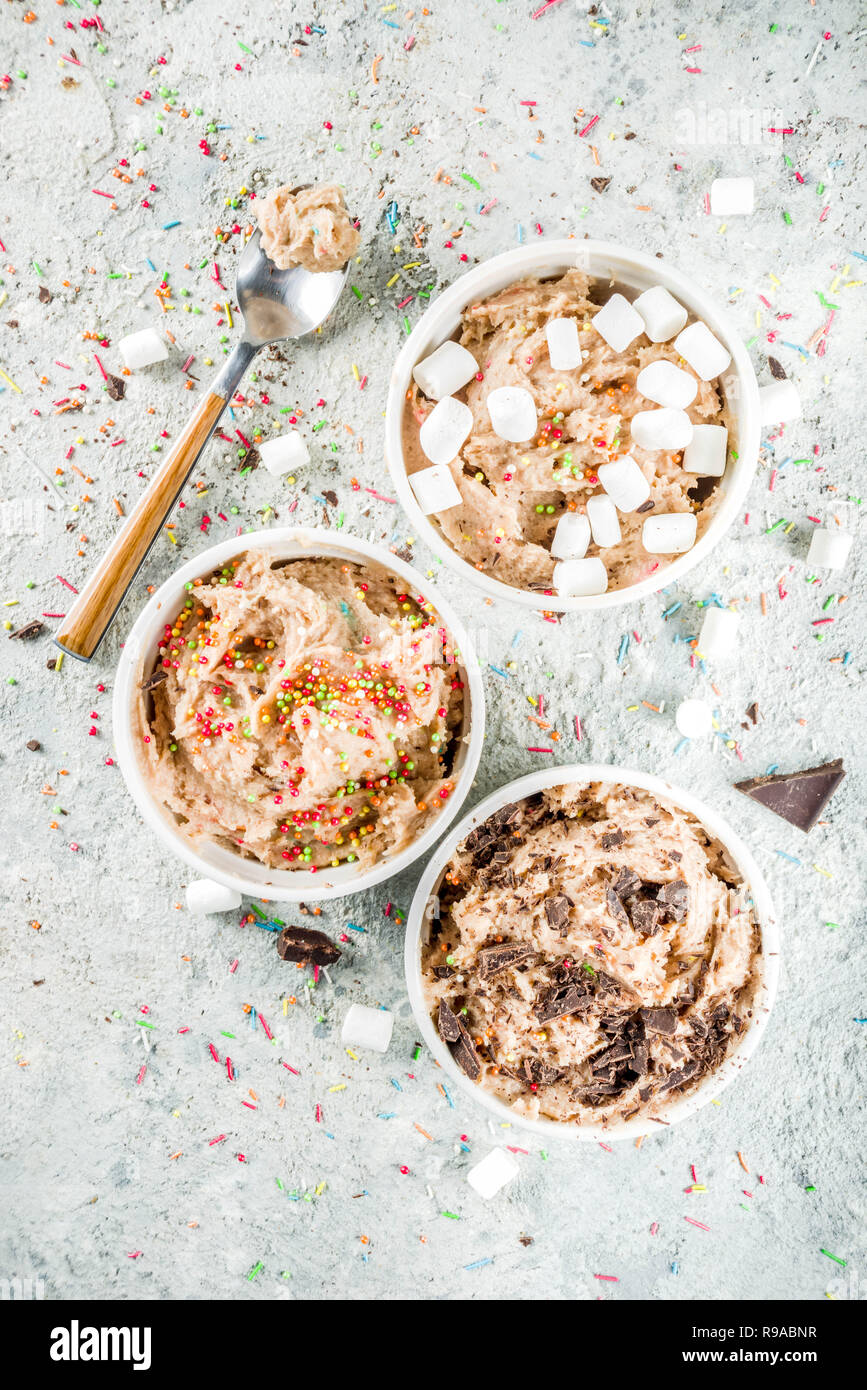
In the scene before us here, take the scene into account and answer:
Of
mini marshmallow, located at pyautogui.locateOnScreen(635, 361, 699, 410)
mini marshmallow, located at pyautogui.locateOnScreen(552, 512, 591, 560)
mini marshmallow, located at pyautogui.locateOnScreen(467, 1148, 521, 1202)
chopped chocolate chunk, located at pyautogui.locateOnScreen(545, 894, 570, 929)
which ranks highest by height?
mini marshmallow, located at pyautogui.locateOnScreen(635, 361, 699, 410)

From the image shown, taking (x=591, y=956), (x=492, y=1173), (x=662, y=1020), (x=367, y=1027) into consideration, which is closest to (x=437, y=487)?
(x=591, y=956)

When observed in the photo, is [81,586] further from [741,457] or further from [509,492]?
[741,457]

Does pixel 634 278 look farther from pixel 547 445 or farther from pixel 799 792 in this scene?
pixel 799 792

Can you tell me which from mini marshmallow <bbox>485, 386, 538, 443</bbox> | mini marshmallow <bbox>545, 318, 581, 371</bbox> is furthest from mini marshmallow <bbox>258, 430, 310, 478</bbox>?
mini marshmallow <bbox>545, 318, 581, 371</bbox>

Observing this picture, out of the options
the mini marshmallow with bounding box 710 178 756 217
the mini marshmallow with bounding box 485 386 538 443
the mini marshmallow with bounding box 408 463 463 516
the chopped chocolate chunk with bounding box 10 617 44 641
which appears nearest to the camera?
the mini marshmallow with bounding box 485 386 538 443

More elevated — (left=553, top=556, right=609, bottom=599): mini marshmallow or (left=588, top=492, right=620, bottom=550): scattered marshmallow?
(left=588, top=492, right=620, bottom=550): scattered marshmallow

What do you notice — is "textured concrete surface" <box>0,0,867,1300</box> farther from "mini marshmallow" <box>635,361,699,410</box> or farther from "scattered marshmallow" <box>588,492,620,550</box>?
"mini marshmallow" <box>635,361,699,410</box>
